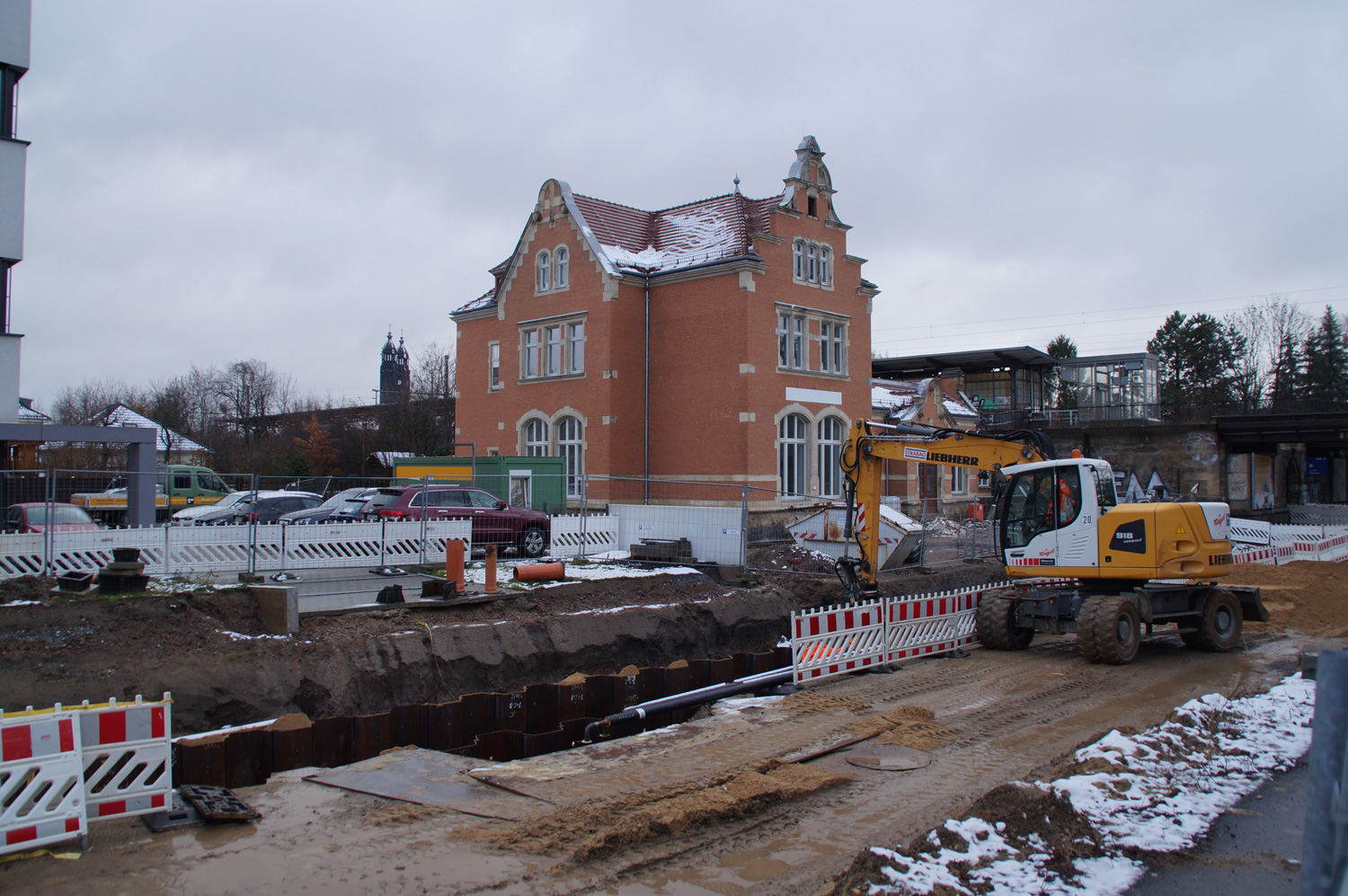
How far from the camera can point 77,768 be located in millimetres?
5781

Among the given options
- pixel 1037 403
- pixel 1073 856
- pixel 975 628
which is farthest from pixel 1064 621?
pixel 1037 403

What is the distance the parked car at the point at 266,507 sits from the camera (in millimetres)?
22828

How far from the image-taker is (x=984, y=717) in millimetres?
9617

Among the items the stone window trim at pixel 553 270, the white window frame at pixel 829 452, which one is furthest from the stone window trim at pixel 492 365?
the white window frame at pixel 829 452

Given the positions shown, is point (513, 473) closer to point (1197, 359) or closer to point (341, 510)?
point (341, 510)

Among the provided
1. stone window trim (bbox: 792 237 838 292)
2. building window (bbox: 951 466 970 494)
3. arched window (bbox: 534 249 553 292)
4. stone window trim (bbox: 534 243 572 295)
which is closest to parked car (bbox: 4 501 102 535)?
stone window trim (bbox: 534 243 572 295)

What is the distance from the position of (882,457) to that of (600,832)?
956 centimetres

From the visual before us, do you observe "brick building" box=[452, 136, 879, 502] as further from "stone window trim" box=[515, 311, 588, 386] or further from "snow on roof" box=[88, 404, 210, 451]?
"snow on roof" box=[88, 404, 210, 451]

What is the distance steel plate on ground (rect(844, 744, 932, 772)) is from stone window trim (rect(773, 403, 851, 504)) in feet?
67.5

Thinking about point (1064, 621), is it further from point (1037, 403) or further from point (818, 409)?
point (1037, 403)

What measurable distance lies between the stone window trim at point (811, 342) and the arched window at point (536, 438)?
9.25 m

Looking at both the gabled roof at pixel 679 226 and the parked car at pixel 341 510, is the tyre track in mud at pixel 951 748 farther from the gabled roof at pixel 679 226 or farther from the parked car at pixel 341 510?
the gabled roof at pixel 679 226

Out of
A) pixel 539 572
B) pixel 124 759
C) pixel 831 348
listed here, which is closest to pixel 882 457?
pixel 539 572

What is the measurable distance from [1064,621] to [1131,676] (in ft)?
4.94
